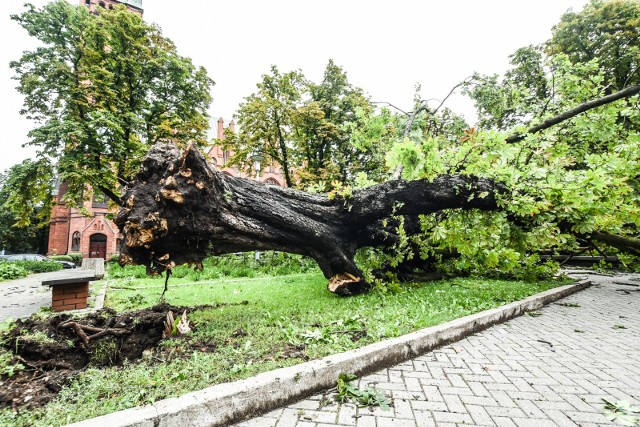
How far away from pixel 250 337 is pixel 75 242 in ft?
126

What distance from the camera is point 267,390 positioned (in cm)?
231

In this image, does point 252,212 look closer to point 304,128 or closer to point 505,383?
point 505,383

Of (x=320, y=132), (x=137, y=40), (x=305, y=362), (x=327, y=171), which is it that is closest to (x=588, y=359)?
(x=305, y=362)

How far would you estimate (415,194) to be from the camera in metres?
5.92

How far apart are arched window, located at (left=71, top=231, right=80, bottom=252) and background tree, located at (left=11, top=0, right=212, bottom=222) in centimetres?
2113

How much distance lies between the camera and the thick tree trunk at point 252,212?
3654 mm

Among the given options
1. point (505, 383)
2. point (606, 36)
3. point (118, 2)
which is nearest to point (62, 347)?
point (505, 383)

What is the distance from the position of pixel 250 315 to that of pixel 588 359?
175 inches

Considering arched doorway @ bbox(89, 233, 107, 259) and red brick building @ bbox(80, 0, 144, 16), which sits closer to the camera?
arched doorway @ bbox(89, 233, 107, 259)

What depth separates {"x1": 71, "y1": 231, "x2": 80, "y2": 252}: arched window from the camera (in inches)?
1248

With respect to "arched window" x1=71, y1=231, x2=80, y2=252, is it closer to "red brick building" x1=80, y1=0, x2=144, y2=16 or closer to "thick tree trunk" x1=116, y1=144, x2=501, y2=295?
"red brick building" x1=80, y1=0, x2=144, y2=16

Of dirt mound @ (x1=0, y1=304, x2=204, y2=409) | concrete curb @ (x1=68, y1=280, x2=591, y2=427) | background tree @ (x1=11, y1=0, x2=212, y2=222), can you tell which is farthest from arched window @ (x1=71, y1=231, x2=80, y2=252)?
concrete curb @ (x1=68, y1=280, x2=591, y2=427)

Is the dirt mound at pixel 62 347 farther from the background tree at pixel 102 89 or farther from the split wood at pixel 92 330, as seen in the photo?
the background tree at pixel 102 89

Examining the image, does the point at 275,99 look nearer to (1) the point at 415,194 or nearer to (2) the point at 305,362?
(1) the point at 415,194
